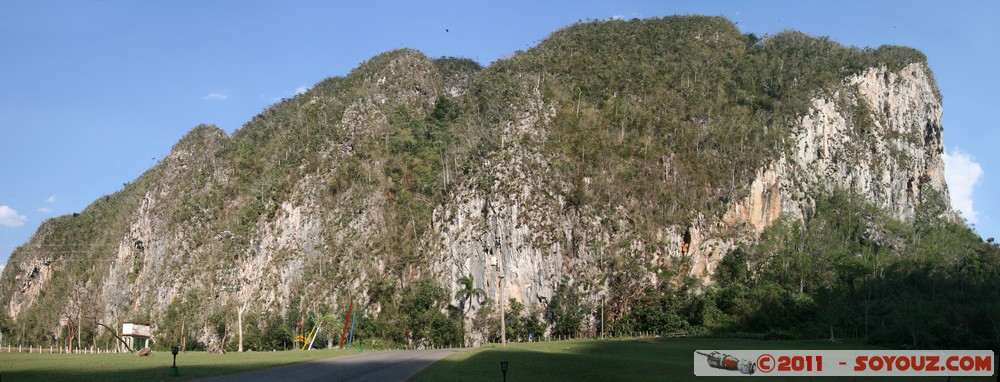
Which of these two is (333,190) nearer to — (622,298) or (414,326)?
(414,326)

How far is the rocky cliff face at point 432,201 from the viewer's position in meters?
78.1

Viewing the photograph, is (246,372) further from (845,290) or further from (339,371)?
(845,290)

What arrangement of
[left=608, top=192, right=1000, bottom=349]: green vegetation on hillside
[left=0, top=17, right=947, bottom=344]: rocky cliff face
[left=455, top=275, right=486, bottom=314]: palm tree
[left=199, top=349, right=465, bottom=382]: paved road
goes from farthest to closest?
1. [left=0, top=17, right=947, bottom=344]: rocky cliff face
2. [left=455, top=275, right=486, bottom=314]: palm tree
3. [left=608, top=192, right=1000, bottom=349]: green vegetation on hillside
4. [left=199, top=349, right=465, bottom=382]: paved road

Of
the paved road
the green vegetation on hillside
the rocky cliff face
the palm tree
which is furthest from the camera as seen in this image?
the rocky cliff face

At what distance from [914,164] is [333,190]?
85239 mm

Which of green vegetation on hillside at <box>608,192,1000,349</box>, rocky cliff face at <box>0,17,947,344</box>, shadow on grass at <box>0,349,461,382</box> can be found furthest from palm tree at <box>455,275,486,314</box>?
shadow on grass at <box>0,349,461,382</box>

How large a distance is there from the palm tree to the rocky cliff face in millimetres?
1856

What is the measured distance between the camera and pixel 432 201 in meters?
86.8

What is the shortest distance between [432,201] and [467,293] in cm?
1716

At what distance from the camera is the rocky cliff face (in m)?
78.1

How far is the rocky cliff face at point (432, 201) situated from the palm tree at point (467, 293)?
6.09ft

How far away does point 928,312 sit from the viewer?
61.4 metres

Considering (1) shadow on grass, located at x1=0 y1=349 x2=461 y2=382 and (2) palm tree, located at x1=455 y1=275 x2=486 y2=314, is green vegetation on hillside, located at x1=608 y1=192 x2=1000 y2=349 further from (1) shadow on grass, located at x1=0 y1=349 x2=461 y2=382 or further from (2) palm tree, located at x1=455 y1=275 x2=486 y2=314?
(1) shadow on grass, located at x1=0 y1=349 x2=461 y2=382

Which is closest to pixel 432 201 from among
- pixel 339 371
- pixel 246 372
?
pixel 339 371
